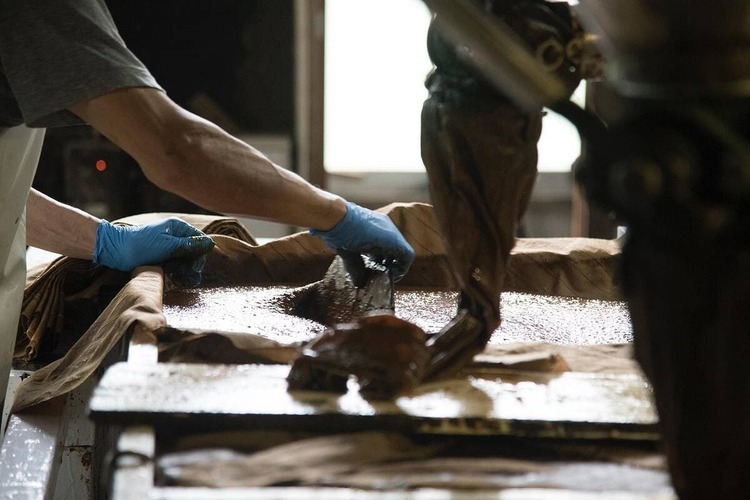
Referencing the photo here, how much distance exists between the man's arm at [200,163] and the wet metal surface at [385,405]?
798 mm

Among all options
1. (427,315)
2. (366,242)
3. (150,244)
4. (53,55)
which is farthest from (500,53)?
(150,244)

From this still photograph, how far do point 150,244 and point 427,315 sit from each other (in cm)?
88

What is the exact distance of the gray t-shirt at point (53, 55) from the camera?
2.22 m

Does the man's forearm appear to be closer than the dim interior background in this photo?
Yes

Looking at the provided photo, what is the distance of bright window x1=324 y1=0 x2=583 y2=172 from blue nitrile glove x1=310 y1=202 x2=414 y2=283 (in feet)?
10.9

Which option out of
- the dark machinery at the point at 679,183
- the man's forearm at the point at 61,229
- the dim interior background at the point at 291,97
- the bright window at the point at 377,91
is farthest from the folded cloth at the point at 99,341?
the bright window at the point at 377,91

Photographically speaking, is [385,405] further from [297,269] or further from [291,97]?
[291,97]

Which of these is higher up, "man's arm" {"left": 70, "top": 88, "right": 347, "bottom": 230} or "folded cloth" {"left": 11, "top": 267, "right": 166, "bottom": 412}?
"man's arm" {"left": 70, "top": 88, "right": 347, "bottom": 230}

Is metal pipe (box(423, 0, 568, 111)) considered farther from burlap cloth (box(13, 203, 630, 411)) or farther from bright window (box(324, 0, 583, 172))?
bright window (box(324, 0, 583, 172))

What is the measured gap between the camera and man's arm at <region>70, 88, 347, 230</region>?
7.68ft

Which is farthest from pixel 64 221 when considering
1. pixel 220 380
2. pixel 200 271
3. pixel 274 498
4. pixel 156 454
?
pixel 274 498

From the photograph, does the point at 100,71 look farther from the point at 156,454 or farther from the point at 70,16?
the point at 156,454

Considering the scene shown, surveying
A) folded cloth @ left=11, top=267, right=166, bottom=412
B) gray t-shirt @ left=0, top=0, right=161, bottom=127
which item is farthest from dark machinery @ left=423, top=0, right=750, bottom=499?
gray t-shirt @ left=0, top=0, right=161, bottom=127

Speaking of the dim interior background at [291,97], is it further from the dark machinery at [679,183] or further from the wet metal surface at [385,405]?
the dark machinery at [679,183]
